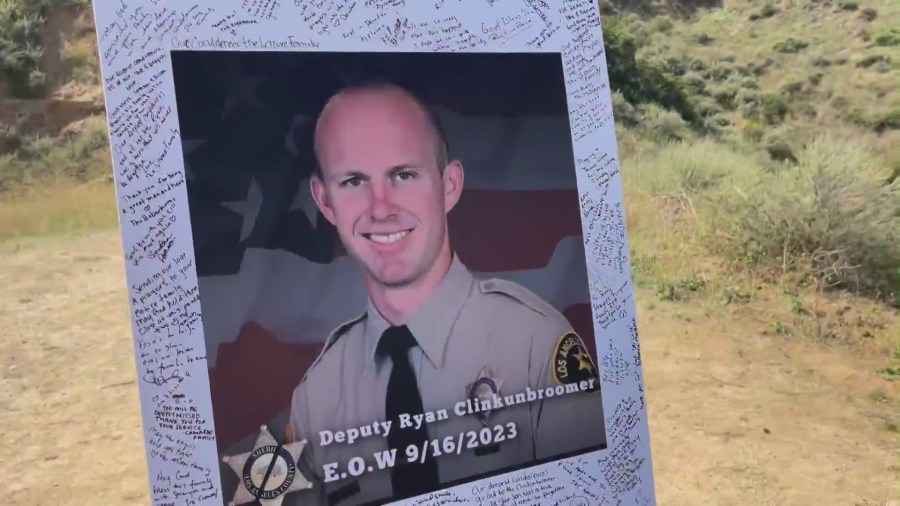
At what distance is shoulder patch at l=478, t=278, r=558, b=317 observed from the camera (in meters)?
1.77

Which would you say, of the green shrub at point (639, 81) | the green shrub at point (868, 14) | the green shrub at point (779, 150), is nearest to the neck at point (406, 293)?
the green shrub at point (779, 150)

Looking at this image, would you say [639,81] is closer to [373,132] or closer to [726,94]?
[726,94]

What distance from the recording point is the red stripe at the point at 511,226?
176 centimetres

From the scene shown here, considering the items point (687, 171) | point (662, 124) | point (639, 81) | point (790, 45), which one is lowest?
point (687, 171)

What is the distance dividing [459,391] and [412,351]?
0.13m

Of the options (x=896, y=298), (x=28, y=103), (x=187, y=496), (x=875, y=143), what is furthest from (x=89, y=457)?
(x=875, y=143)

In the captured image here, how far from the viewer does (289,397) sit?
1495mm

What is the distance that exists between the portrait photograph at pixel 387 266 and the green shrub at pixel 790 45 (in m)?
13.8

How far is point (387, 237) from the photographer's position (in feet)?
5.45

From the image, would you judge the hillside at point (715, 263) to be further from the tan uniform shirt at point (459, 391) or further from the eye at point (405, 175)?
the eye at point (405, 175)

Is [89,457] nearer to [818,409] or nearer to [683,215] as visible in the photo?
[818,409]

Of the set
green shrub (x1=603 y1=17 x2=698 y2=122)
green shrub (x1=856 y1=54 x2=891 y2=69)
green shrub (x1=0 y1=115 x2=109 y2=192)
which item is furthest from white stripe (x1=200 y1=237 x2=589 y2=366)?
green shrub (x1=856 y1=54 x2=891 y2=69)

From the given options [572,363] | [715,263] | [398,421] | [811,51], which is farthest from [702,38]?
[398,421]

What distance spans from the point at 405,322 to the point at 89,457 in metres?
2.59
